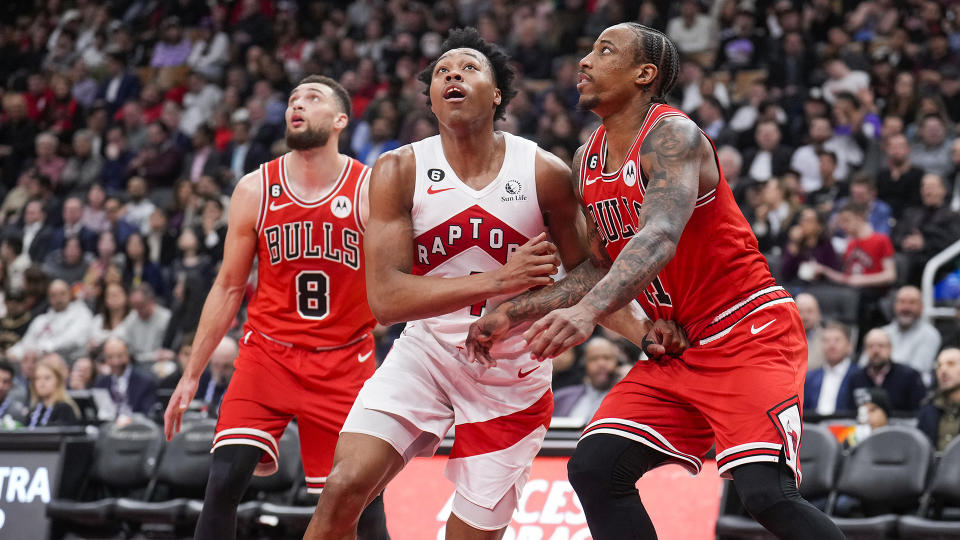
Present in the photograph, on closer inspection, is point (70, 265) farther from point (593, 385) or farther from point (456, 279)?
point (456, 279)

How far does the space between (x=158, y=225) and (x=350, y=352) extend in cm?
879

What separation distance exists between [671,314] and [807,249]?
6.14m

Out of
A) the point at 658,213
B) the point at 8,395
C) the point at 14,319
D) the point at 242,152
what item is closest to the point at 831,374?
the point at 658,213

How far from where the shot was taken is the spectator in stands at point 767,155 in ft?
38.2

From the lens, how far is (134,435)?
8594 millimetres

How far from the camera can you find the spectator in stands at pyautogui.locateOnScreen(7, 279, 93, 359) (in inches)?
491

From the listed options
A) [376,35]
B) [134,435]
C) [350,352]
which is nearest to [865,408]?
[350,352]

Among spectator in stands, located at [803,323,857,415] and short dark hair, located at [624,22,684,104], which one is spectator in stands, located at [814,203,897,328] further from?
short dark hair, located at [624,22,684,104]

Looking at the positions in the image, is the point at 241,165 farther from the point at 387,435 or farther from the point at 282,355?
the point at 387,435

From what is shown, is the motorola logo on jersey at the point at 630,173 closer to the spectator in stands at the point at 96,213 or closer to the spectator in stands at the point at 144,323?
the spectator in stands at the point at 144,323

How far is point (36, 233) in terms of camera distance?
14891mm

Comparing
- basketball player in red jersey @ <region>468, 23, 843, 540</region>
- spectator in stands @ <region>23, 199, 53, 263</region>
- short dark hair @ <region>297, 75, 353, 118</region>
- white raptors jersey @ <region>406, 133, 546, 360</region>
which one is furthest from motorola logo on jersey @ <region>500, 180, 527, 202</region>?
spectator in stands @ <region>23, 199, 53, 263</region>

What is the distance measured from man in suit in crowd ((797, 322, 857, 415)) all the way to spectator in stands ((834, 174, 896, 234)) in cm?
202

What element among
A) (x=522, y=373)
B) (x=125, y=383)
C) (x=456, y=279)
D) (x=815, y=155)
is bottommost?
(x=125, y=383)
